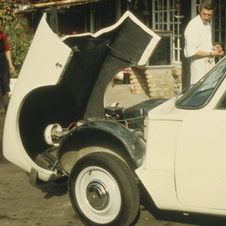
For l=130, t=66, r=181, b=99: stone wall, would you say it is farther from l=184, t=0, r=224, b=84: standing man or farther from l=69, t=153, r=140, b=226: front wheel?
l=69, t=153, r=140, b=226: front wheel

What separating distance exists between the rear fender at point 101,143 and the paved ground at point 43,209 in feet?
1.54

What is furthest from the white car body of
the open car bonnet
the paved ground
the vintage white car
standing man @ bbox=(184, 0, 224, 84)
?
standing man @ bbox=(184, 0, 224, 84)

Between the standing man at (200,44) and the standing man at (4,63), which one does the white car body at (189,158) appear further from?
the standing man at (4,63)

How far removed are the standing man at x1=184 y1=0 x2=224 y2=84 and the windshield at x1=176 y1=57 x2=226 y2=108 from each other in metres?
2.53

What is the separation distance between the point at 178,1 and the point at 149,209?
27.7ft

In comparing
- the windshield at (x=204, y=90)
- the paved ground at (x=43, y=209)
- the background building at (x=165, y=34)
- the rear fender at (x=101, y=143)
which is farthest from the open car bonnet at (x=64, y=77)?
the background building at (x=165, y=34)

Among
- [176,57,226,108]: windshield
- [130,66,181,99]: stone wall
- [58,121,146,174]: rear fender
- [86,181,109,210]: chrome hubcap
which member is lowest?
[130,66,181,99]: stone wall

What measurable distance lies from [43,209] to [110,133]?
1.31 meters

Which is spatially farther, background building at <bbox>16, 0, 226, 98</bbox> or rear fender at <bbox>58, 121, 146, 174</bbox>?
background building at <bbox>16, 0, 226, 98</bbox>

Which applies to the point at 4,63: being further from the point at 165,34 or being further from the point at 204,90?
the point at 204,90

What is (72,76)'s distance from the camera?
5.95 meters

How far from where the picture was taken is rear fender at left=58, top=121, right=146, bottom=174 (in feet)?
16.7

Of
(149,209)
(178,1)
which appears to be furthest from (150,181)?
(178,1)

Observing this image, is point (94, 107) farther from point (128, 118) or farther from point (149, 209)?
point (149, 209)
